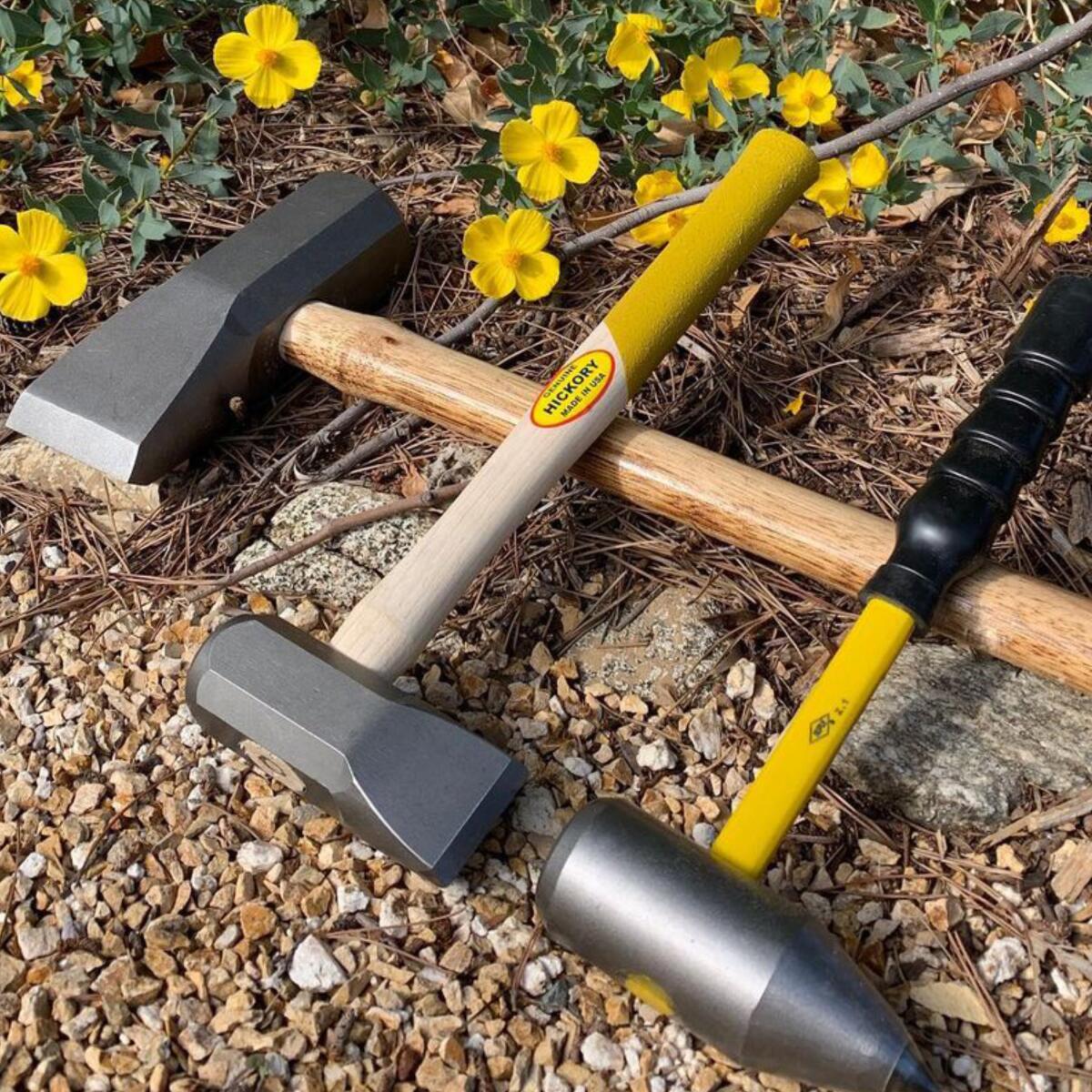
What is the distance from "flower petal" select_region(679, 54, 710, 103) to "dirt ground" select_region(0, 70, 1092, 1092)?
36cm

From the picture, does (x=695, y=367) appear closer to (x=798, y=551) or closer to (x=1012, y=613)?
(x=798, y=551)

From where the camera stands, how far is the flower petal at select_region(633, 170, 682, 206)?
257 centimetres

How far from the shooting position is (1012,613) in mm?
1867

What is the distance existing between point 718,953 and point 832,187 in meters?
1.55

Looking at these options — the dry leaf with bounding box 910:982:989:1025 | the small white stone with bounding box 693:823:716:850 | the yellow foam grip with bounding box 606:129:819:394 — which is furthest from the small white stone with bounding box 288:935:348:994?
the yellow foam grip with bounding box 606:129:819:394

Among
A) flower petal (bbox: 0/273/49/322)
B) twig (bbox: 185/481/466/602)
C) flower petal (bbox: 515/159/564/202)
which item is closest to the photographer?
twig (bbox: 185/481/466/602)

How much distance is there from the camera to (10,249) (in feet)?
7.53

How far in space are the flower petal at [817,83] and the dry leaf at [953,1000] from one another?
67.2 inches

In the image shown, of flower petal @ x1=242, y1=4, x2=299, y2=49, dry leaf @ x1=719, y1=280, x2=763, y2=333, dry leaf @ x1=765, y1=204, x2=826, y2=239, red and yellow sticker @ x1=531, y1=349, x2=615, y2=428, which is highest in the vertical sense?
flower petal @ x1=242, y1=4, x2=299, y2=49

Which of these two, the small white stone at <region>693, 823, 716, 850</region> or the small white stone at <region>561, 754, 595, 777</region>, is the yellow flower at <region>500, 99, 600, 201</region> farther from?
the small white stone at <region>693, 823, 716, 850</region>

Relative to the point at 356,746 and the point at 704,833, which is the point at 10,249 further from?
the point at 704,833

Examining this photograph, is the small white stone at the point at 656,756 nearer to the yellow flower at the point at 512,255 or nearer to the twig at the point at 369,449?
Answer: the twig at the point at 369,449

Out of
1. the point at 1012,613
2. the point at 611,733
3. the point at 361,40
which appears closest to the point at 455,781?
the point at 611,733

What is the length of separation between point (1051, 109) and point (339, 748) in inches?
88.3
